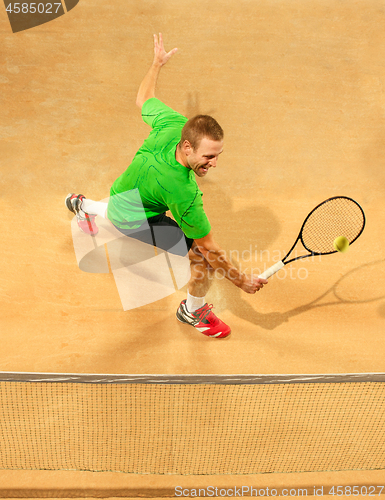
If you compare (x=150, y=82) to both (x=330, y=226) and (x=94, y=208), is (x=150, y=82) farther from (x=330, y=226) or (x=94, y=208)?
(x=330, y=226)

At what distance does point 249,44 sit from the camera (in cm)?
529

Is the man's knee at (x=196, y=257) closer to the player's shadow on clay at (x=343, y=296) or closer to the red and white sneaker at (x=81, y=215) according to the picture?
the player's shadow on clay at (x=343, y=296)

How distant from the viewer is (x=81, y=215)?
4.11m

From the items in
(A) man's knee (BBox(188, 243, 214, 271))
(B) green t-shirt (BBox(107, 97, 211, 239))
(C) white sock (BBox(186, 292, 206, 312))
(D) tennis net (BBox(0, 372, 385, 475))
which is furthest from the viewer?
(C) white sock (BBox(186, 292, 206, 312))

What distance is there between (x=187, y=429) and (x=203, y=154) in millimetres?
2388

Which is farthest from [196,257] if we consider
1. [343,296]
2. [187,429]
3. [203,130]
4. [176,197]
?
[343,296]

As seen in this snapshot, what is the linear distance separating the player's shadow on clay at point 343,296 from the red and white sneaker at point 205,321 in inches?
12.2

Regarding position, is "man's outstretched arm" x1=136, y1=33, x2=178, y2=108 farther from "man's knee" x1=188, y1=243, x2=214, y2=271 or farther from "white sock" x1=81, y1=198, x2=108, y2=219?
"man's knee" x1=188, y1=243, x2=214, y2=271

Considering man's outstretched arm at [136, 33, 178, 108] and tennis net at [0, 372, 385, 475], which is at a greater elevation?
man's outstretched arm at [136, 33, 178, 108]

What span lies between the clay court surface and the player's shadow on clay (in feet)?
0.06

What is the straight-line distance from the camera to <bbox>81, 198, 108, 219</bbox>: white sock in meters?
3.75

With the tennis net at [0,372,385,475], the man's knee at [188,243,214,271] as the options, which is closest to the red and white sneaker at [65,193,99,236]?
the man's knee at [188,243,214,271]

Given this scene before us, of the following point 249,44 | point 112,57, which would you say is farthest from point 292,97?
point 112,57

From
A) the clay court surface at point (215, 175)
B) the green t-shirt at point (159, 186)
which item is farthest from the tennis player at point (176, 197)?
the clay court surface at point (215, 175)
